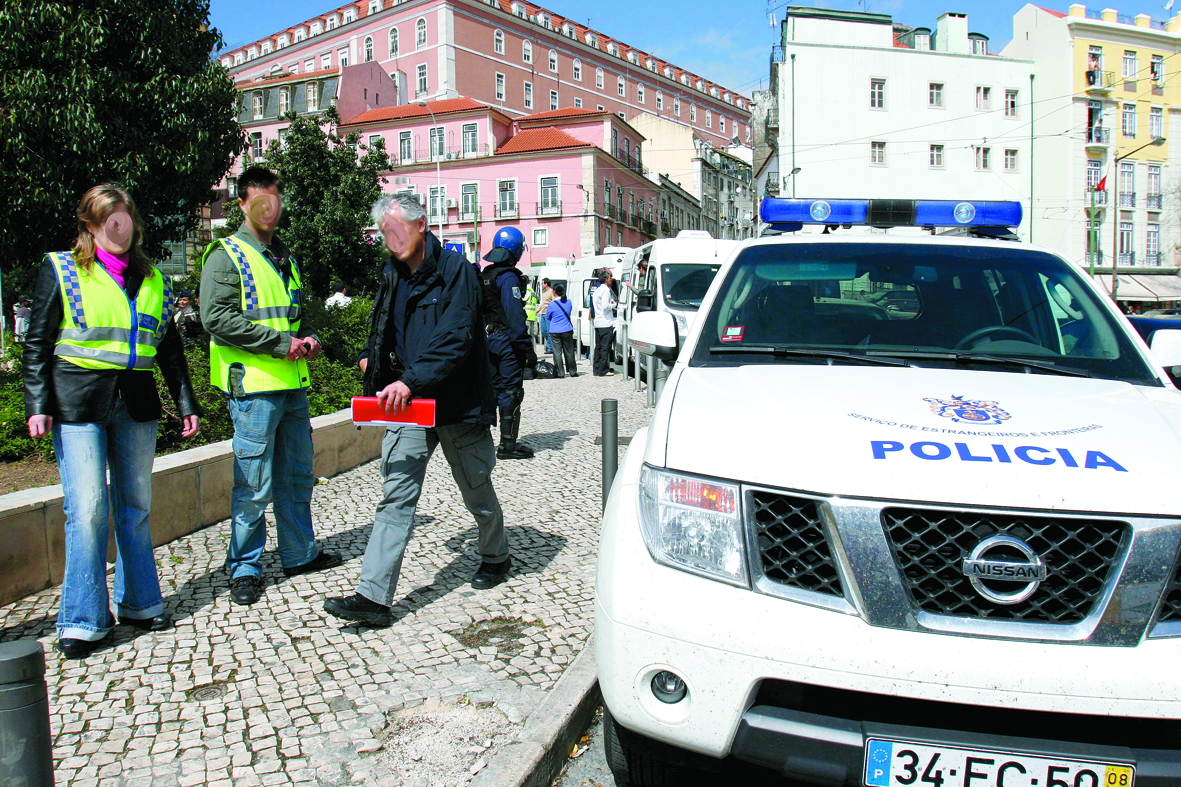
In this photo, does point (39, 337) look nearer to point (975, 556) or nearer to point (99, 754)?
point (99, 754)

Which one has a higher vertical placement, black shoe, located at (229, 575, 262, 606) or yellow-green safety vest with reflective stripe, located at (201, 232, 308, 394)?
yellow-green safety vest with reflective stripe, located at (201, 232, 308, 394)

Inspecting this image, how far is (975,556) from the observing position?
193 centimetres

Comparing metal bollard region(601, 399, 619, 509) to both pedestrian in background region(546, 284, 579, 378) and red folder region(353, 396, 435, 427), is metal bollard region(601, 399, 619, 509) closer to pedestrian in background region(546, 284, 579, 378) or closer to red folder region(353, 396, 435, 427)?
red folder region(353, 396, 435, 427)

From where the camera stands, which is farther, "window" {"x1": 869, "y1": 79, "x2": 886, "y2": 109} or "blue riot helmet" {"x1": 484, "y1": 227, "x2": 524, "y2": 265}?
"window" {"x1": 869, "y1": 79, "x2": 886, "y2": 109}

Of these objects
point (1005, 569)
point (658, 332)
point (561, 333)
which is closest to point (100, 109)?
point (561, 333)

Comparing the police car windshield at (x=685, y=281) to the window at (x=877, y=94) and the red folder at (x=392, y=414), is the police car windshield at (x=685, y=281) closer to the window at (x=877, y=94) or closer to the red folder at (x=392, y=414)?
the red folder at (x=392, y=414)

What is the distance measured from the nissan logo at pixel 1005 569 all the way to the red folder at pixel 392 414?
2221mm

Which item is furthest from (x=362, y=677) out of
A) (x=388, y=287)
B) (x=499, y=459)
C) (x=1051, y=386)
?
(x=499, y=459)

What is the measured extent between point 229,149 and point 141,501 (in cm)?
965

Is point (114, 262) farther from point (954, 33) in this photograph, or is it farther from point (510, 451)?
point (954, 33)

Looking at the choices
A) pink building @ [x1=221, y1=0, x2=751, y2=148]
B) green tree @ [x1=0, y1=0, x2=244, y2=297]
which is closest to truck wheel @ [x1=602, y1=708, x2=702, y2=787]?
green tree @ [x1=0, y1=0, x2=244, y2=297]

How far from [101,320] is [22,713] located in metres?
2.09

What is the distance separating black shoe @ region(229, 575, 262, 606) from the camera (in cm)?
398

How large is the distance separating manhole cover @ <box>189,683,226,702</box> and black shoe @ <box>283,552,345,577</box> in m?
1.27
